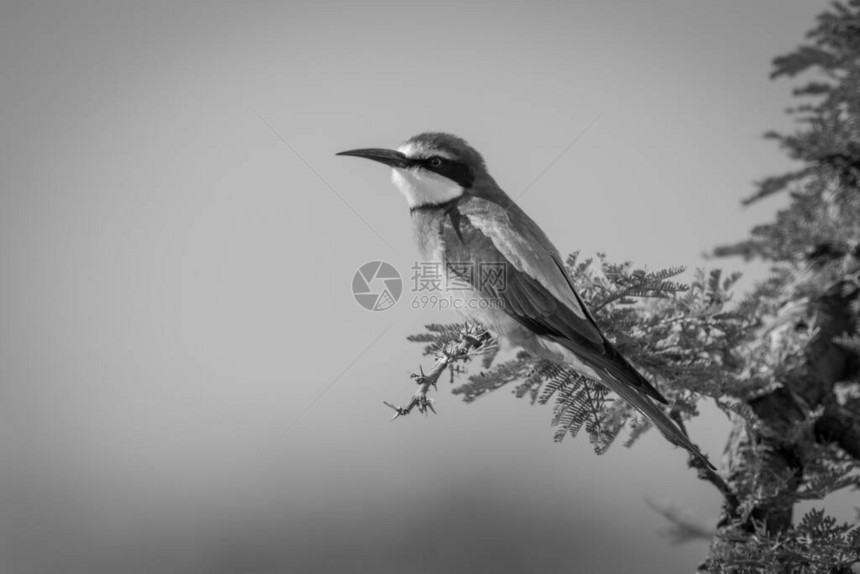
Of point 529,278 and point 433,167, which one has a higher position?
point 433,167

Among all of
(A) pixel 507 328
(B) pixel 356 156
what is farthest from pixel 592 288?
(B) pixel 356 156

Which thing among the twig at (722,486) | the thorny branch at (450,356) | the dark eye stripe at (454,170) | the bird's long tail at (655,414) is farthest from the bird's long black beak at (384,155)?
the twig at (722,486)

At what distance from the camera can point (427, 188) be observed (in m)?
5.14

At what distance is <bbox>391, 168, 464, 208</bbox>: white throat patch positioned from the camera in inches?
200

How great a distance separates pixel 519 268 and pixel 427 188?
110 cm

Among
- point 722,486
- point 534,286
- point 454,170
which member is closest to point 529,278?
point 534,286

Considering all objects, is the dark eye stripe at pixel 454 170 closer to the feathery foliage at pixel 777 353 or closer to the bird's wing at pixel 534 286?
the bird's wing at pixel 534 286

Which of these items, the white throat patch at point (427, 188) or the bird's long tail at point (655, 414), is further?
the white throat patch at point (427, 188)

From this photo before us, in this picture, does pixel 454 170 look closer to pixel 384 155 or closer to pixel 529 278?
pixel 384 155

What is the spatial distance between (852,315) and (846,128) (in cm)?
84

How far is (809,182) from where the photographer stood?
11.5 feet

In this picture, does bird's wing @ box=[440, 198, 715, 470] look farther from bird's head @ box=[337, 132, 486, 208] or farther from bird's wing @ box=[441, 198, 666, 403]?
bird's head @ box=[337, 132, 486, 208]

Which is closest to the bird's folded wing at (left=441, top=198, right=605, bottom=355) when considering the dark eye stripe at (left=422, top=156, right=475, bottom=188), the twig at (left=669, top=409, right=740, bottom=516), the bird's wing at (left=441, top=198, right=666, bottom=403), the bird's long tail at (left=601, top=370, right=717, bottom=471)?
the bird's wing at (left=441, top=198, right=666, bottom=403)

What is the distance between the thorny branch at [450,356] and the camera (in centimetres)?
331
